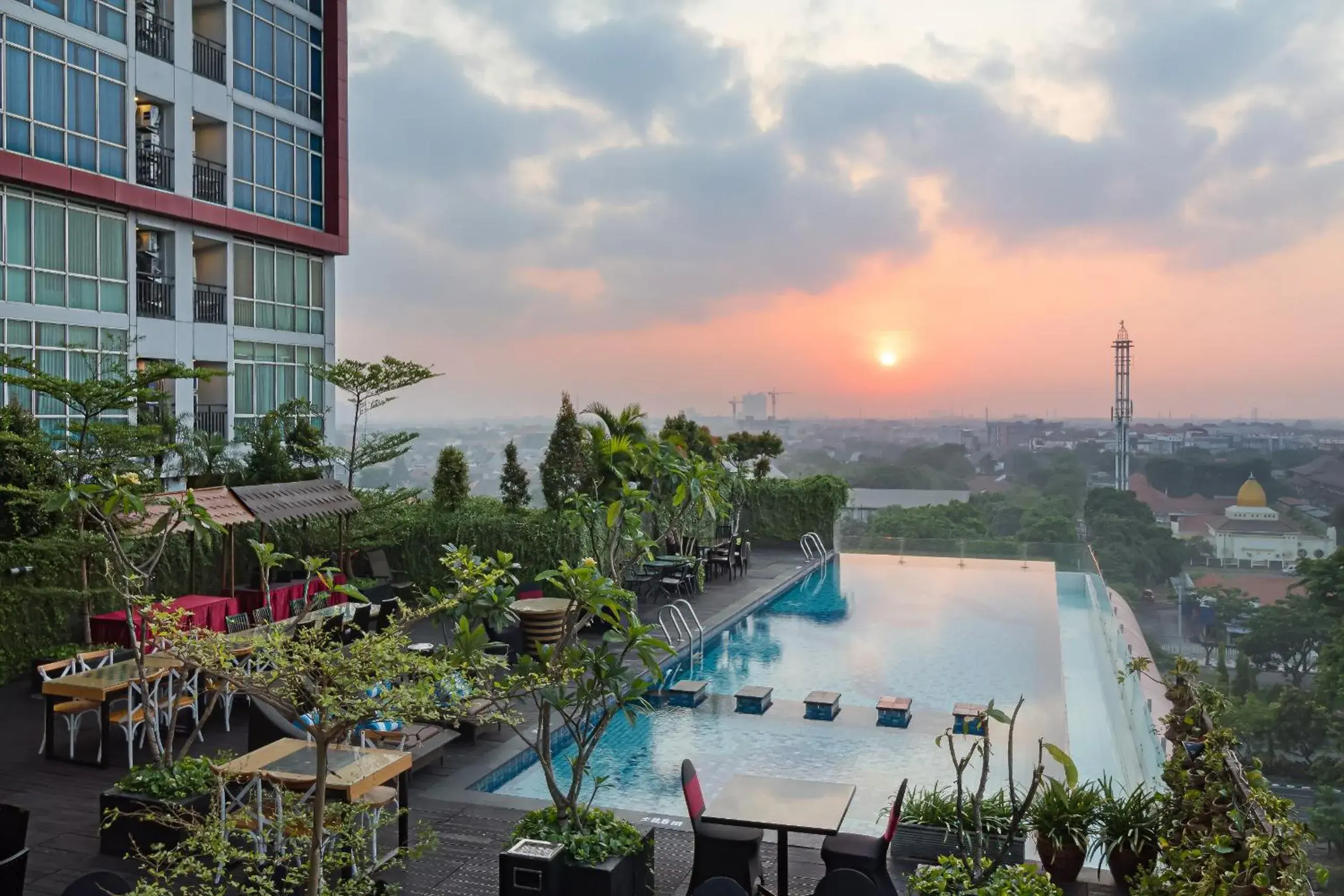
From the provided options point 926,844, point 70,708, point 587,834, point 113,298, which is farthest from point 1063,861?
point 113,298

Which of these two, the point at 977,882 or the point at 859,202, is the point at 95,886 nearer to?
the point at 977,882

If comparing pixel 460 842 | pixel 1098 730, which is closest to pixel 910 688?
pixel 1098 730

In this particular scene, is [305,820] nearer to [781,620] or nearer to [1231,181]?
[781,620]

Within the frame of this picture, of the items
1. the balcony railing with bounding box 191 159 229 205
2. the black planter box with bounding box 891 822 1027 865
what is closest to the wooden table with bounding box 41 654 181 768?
the black planter box with bounding box 891 822 1027 865

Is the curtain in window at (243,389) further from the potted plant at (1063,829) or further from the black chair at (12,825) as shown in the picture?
the potted plant at (1063,829)

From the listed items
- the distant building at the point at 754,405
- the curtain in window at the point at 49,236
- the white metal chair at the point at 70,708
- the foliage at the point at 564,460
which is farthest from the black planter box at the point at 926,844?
the distant building at the point at 754,405

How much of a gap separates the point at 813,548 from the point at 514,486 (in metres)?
8.84

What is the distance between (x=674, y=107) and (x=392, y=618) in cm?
3504

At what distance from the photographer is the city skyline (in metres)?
27.3

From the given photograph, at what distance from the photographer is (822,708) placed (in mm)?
11570

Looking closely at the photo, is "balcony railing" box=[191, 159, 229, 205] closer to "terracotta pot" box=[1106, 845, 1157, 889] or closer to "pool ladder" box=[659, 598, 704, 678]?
"pool ladder" box=[659, 598, 704, 678]

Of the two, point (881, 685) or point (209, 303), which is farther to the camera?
point (209, 303)

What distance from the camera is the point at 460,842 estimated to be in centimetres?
713

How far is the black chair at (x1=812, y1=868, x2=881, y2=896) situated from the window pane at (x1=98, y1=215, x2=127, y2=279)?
16853 mm
